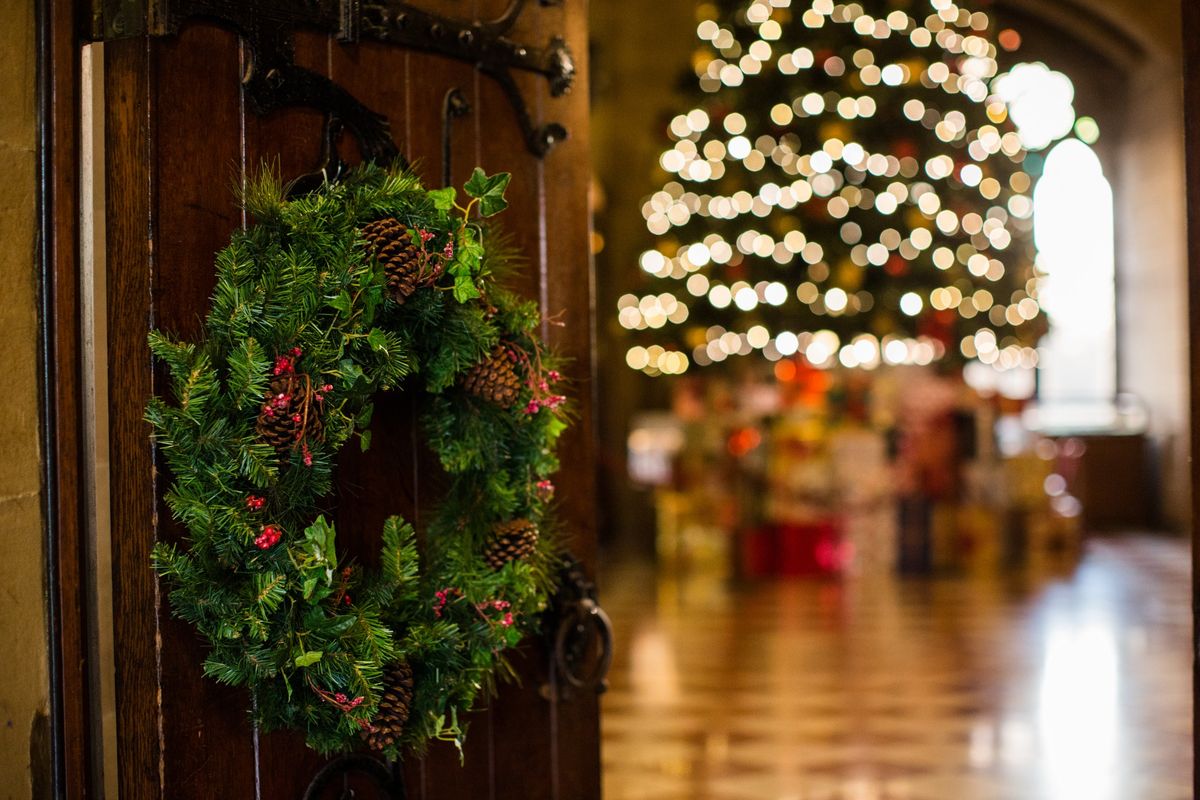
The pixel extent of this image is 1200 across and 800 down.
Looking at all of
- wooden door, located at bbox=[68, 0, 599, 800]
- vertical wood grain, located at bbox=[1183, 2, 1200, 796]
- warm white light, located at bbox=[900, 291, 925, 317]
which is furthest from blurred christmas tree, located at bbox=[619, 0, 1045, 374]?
vertical wood grain, located at bbox=[1183, 2, 1200, 796]

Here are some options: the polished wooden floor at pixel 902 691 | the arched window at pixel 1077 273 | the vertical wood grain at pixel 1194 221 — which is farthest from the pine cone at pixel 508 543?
the arched window at pixel 1077 273

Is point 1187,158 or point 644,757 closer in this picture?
point 1187,158

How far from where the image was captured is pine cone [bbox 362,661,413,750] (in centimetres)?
182

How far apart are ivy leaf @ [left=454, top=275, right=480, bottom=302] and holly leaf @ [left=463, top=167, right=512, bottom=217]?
117 mm

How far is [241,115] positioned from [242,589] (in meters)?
0.69

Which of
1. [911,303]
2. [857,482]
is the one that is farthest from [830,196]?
[857,482]

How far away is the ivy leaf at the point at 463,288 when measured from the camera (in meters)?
1.84

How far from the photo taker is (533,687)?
238 cm

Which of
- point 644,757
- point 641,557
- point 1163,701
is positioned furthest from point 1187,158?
point 641,557

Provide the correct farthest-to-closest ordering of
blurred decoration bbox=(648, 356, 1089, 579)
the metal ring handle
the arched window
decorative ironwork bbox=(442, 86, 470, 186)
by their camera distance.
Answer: the arched window < blurred decoration bbox=(648, 356, 1089, 579) < the metal ring handle < decorative ironwork bbox=(442, 86, 470, 186)

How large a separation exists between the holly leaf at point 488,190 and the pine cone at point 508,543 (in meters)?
0.49

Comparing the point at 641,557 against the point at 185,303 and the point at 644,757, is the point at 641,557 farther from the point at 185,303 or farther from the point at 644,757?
the point at 185,303

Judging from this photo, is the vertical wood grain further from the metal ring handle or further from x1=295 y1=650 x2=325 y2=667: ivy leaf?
x1=295 y1=650 x2=325 y2=667: ivy leaf

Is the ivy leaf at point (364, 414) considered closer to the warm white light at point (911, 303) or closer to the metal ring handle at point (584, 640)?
the metal ring handle at point (584, 640)
